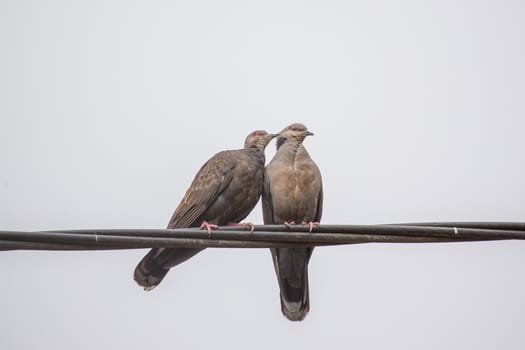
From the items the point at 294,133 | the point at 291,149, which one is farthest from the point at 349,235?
the point at 294,133

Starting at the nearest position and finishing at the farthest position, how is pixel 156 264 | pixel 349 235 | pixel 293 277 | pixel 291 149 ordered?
1. pixel 349 235
2. pixel 156 264
3. pixel 293 277
4. pixel 291 149

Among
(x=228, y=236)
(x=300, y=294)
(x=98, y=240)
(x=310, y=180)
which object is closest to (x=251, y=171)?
(x=310, y=180)

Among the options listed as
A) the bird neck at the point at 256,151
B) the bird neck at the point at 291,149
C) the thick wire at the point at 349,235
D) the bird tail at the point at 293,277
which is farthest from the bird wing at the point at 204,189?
the thick wire at the point at 349,235

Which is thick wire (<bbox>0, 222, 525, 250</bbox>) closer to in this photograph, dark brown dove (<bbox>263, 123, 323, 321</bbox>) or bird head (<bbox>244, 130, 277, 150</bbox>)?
dark brown dove (<bbox>263, 123, 323, 321</bbox>)

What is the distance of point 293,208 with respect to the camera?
7.26 m

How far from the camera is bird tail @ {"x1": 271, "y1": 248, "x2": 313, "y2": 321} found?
7230mm

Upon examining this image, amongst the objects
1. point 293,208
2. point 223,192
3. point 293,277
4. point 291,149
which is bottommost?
point 293,277

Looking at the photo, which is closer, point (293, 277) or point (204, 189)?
point (204, 189)

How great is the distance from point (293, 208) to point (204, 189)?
0.80 metres

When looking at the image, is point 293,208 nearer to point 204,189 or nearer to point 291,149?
point 291,149

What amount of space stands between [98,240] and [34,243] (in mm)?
305

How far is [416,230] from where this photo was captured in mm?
4559

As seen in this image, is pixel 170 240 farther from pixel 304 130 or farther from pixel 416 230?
pixel 304 130

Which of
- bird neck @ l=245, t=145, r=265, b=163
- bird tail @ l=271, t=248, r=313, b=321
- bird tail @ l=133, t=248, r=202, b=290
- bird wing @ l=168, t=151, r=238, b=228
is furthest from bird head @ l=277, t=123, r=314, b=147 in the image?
bird tail @ l=133, t=248, r=202, b=290
